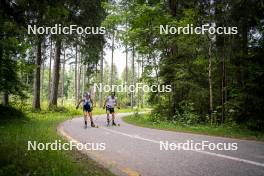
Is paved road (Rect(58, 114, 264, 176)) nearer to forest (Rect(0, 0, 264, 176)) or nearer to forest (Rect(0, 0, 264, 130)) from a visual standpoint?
forest (Rect(0, 0, 264, 176))

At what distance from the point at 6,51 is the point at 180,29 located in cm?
1016

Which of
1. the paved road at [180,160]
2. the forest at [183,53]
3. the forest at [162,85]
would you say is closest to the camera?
the paved road at [180,160]

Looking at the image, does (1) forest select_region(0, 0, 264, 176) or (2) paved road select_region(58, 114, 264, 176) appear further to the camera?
→ (1) forest select_region(0, 0, 264, 176)

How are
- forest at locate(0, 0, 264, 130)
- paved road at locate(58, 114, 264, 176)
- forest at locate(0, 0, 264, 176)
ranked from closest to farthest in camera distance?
1. paved road at locate(58, 114, 264, 176)
2. forest at locate(0, 0, 264, 176)
3. forest at locate(0, 0, 264, 130)

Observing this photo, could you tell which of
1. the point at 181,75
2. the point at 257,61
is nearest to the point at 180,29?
the point at 181,75

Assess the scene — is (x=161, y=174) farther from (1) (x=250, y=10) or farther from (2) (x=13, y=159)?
(1) (x=250, y=10)

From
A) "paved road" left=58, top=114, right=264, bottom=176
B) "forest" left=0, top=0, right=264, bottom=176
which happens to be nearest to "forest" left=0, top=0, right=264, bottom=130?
"forest" left=0, top=0, right=264, bottom=176

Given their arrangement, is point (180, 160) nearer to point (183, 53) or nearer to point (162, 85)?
point (183, 53)

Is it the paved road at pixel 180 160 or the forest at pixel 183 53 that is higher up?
the forest at pixel 183 53

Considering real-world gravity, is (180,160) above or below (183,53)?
below

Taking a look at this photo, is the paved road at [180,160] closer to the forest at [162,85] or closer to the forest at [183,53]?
the forest at [162,85]

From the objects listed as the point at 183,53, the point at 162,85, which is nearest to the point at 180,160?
the point at 183,53

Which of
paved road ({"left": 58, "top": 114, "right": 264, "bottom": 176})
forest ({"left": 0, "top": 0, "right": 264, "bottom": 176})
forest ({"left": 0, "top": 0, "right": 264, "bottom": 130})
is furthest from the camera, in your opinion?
forest ({"left": 0, "top": 0, "right": 264, "bottom": 130})

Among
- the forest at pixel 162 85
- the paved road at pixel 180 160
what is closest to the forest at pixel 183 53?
the forest at pixel 162 85
